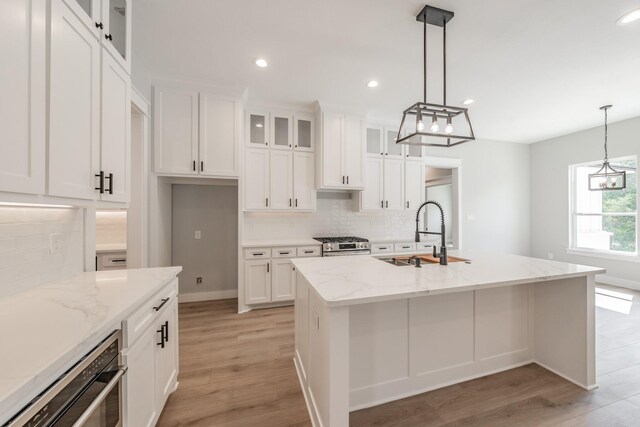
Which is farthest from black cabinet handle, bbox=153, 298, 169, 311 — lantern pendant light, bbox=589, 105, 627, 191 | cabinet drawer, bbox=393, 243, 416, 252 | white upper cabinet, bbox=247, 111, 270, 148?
lantern pendant light, bbox=589, 105, 627, 191

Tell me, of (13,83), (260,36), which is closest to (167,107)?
(260,36)

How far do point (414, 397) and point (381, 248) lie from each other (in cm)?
235

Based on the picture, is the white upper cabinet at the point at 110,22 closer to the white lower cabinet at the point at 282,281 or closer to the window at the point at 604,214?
the white lower cabinet at the point at 282,281

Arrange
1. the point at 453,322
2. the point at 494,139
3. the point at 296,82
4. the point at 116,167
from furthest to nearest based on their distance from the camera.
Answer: the point at 494,139
the point at 296,82
the point at 453,322
the point at 116,167

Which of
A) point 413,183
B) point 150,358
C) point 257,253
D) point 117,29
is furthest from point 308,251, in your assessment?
point 117,29

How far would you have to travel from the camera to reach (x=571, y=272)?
5.82 ft

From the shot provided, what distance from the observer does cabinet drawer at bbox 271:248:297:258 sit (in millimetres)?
3498

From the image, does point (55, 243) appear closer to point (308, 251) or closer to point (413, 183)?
point (308, 251)

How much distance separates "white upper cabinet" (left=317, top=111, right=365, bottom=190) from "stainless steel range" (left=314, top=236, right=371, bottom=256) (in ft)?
2.64

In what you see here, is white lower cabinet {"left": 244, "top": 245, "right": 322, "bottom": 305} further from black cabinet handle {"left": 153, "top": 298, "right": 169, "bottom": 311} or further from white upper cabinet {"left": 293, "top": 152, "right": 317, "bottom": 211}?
black cabinet handle {"left": 153, "top": 298, "right": 169, "bottom": 311}

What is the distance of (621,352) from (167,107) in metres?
5.33

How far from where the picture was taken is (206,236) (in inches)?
152

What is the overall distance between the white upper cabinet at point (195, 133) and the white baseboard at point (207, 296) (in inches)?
70.8

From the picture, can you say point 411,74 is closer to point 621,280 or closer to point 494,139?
point 494,139
